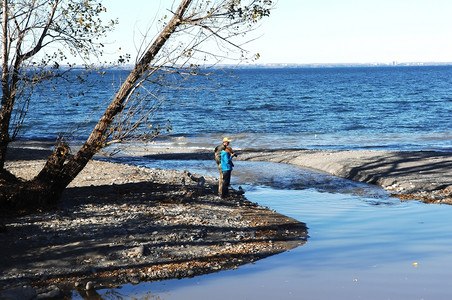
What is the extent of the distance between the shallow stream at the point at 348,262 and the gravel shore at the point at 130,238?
0.49 m

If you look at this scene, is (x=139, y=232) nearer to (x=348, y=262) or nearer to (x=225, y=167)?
(x=348, y=262)

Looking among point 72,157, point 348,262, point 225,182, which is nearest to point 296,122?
point 225,182

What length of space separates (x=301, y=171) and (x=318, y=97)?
199ft

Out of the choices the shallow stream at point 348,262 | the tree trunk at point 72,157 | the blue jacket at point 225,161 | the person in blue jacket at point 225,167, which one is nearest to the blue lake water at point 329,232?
the shallow stream at point 348,262

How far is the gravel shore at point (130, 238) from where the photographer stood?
406 inches

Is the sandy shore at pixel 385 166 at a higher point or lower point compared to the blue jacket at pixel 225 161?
lower

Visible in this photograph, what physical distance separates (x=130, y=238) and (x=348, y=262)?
442 cm

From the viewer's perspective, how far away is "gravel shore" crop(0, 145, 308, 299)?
10312 mm

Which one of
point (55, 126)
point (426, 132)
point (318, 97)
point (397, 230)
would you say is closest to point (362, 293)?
point (397, 230)

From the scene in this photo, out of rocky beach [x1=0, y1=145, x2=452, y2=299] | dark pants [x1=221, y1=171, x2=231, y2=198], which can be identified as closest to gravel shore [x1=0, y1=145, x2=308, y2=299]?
rocky beach [x1=0, y1=145, x2=452, y2=299]

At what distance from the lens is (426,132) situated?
143 feet

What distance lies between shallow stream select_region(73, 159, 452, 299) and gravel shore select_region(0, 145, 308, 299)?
0.49 meters

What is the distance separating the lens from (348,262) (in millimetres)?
11203

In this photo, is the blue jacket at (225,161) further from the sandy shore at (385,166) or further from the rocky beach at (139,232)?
the sandy shore at (385,166)
